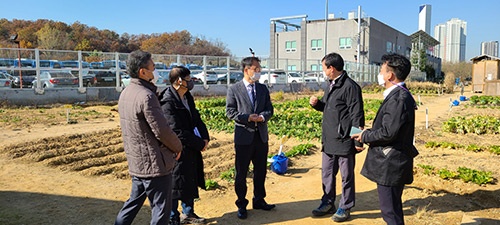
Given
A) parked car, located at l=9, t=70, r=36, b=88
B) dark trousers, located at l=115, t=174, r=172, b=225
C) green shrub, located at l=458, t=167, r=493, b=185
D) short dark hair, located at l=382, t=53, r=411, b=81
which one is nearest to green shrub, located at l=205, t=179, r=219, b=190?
dark trousers, located at l=115, t=174, r=172, b=225

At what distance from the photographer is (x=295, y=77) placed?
3044cm

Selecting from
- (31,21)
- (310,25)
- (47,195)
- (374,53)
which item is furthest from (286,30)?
(47,195)

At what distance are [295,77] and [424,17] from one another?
2776 inches

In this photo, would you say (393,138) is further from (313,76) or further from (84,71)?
(313,76)

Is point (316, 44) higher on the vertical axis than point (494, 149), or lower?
higher

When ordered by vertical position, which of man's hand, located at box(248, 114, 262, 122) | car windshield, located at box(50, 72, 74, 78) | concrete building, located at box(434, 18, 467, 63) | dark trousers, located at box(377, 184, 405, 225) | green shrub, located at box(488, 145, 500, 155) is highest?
concrete building, located at box(434, 18, 467, 63)

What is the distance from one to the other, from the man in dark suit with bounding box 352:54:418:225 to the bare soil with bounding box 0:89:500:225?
38.8 inches

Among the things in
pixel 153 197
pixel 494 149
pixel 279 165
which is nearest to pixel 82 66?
pixel 279 165

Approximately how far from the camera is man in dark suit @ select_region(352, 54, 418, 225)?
128 inches

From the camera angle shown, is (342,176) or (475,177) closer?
(342,176)

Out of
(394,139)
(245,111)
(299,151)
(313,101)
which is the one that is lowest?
(299,151)

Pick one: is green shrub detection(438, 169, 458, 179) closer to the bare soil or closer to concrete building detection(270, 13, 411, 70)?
the bare soil

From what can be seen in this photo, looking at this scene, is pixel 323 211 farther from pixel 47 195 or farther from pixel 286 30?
Result: pixel 286 30

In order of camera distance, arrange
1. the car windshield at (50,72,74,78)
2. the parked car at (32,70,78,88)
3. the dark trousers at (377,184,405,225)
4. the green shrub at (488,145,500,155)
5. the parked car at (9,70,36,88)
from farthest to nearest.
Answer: the car windshield at (50,72,74,78) → the parked car at (32,70,78,88) → the parked car at (9,70,36,88) → the green shrub at (488,145,500,155) → the dark trousers at (377,184,405,225)
